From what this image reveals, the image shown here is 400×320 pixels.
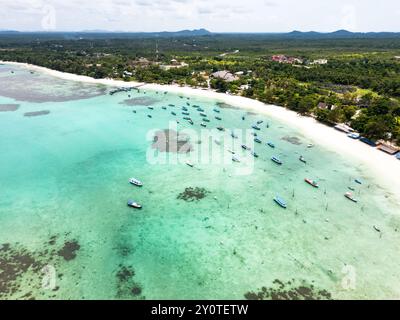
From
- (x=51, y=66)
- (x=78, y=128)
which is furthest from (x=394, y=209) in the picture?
(x=51, y=66)

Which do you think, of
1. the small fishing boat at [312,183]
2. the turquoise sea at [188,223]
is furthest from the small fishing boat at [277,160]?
the small fishing boat at [312,183]

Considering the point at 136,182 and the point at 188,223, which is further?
the point at 136,182

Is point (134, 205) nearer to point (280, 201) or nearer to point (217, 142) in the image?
point (280, 201)

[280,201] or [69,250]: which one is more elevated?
[280,201]

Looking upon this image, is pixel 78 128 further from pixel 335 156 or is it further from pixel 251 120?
pixel 335 156

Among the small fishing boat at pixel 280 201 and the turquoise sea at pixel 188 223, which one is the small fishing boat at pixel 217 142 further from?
the small fishing boat at pixel 280 201

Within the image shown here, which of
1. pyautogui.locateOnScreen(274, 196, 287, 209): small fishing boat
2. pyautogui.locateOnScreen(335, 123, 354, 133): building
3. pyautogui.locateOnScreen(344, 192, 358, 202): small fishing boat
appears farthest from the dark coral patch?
pyautogui.locateOnScreen(335, 123, 354, 133): building

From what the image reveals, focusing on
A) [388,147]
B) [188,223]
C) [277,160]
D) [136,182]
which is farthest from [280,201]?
[388,147]
